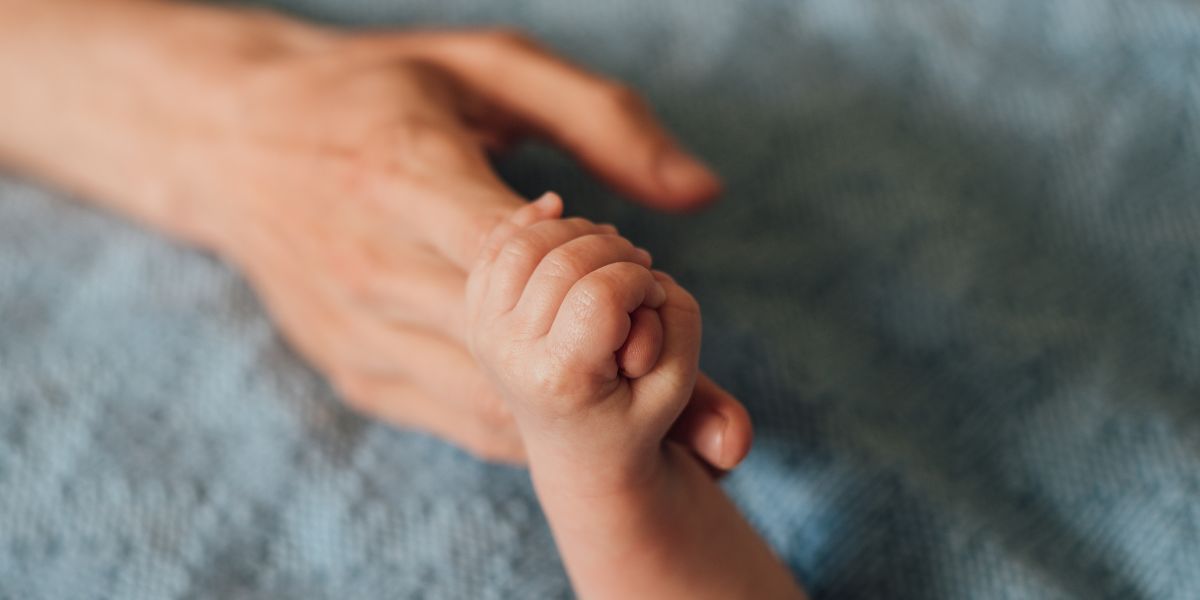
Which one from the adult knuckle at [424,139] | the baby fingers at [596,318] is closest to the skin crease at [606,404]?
the baby fingers at [596,318]

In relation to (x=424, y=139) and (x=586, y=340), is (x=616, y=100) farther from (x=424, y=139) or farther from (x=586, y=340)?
(x=586, y=340)

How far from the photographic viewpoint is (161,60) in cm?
67

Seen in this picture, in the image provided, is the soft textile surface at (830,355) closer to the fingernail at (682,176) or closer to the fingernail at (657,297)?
the fingernail at (682,176)

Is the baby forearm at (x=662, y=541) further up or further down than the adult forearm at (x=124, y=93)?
further up

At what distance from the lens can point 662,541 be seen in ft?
1.36

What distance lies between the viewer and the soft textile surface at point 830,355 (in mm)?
479

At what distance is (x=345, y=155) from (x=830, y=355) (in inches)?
11.7

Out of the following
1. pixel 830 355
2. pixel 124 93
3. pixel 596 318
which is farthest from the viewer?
pixel 124 93

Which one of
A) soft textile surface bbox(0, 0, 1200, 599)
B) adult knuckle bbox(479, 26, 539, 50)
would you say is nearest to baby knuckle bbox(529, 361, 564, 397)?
soft textile surface bbox(0, 0, 1200, 599)

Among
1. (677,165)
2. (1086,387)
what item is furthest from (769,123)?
(1086,387)

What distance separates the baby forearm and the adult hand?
0.10 ft

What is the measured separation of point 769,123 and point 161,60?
0.41 meters

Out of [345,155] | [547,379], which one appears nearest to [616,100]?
[345,155]

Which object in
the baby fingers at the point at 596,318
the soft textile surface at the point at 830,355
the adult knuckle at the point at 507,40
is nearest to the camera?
the baby fingers at the point at 596,318
